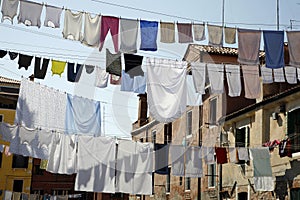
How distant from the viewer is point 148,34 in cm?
1555

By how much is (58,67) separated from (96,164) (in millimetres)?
3802

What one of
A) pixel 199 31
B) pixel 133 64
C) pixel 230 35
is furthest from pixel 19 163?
pixel 230 35

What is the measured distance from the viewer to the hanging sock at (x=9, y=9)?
1470 cm

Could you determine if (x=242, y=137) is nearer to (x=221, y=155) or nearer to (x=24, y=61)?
(x=221, y=155)

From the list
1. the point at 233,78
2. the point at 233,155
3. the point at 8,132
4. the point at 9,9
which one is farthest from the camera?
the point at 233,155

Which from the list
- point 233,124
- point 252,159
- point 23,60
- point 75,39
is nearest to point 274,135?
point 252,159

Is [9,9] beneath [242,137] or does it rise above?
above

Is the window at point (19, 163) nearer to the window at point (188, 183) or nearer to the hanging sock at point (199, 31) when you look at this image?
the window at point (188, 183)

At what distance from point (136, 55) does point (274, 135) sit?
255 inches

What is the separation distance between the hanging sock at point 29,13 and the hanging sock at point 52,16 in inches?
9.5

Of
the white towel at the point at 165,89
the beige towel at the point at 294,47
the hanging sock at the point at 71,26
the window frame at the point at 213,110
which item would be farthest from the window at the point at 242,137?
the hanging sock at the point at 71,26

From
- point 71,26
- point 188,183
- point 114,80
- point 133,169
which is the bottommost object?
point 188,183

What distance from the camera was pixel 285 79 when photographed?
18328 mm

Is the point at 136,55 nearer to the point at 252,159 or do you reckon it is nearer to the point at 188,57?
the point at 252,159
